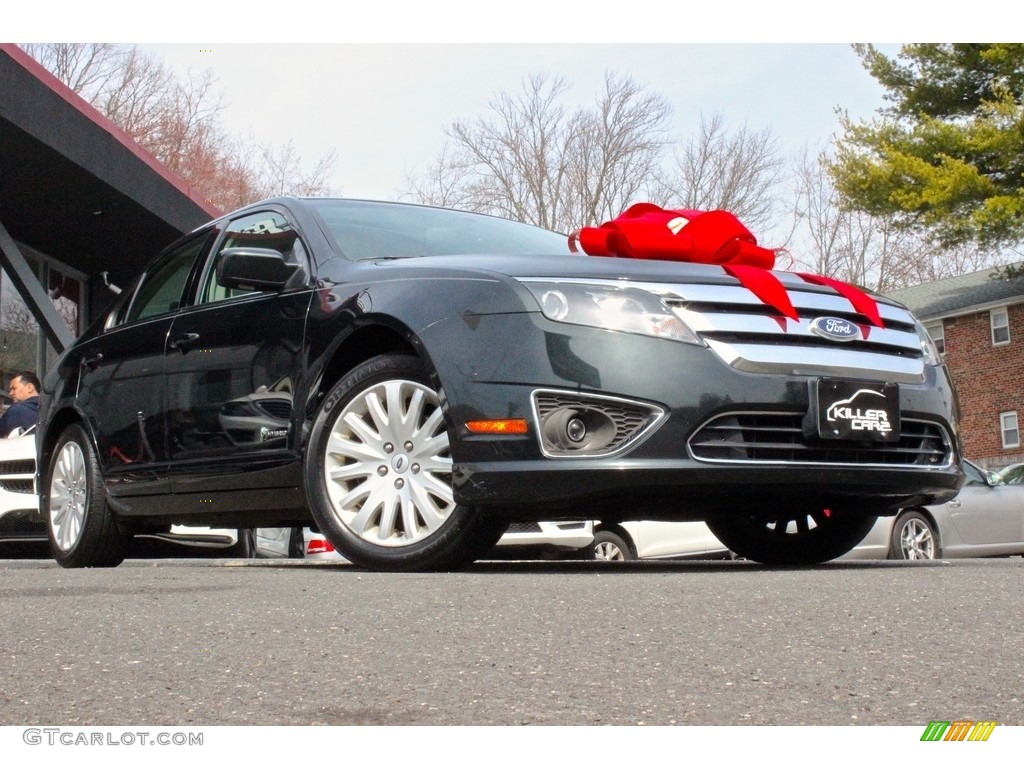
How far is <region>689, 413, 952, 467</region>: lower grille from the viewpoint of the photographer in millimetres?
4672

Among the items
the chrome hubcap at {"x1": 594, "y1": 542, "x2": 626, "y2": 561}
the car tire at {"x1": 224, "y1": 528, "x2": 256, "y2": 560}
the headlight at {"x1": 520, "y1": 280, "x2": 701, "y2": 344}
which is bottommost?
the chrome hubcap at {"x1": 594, "y1": 542, "x2": 626, "y2": 561}

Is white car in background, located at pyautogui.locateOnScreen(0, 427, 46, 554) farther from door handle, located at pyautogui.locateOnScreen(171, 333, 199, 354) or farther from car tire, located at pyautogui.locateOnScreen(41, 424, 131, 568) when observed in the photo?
door handle, located at pyautogui.locateOnScreen(171, 333, 199, 354)

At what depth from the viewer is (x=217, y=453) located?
5754 millimetres

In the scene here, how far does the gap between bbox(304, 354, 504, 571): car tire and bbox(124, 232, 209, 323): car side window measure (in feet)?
5.12

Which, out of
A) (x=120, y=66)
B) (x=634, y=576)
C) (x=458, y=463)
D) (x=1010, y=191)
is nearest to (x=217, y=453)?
(x=458, y=463)

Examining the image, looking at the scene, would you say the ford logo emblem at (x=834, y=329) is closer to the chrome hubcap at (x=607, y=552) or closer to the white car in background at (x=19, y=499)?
the chrome hubcap at (x=607, y=552)

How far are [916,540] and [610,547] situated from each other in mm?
3321

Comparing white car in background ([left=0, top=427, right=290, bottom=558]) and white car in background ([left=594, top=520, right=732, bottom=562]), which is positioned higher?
white car in background ([left=0, top=427, right=290, bottom=558])

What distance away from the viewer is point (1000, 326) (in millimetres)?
39500

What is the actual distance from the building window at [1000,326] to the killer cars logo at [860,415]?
36.4 metres

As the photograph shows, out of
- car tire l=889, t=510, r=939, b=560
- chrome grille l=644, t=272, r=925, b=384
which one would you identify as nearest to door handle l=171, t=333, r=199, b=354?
chrome grille l=644, t=272, r=925, b=384

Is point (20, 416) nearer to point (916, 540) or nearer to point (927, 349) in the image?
point (916, 540)

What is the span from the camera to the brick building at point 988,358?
38688 millimetres

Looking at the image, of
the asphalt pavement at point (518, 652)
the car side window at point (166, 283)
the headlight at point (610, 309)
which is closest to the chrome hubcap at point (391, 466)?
the asphalt pavement at point (518, 652)
